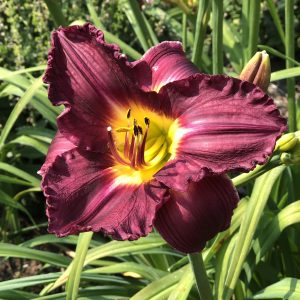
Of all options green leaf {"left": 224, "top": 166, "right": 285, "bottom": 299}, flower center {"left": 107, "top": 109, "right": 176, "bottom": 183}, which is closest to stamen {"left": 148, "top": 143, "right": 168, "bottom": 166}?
flower center {"left": 107, "top": 109, "right": 176, "bottom": 183}

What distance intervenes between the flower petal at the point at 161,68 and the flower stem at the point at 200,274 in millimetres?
285

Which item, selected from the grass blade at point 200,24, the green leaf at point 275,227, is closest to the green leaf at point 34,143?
the grass blade at point 200,24

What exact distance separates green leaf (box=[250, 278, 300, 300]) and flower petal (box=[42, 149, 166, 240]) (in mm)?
562

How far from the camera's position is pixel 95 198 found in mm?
857

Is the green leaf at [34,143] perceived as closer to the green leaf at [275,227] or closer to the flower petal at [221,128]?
the green leaf at [275,227]

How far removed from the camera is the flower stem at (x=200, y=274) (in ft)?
3.12

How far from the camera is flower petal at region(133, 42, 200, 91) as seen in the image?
90 centimetres

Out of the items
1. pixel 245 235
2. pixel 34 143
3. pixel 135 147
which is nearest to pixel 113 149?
pixel 135 147

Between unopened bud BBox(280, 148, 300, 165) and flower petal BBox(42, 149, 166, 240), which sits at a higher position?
flower petal BBox(42, 149, 166, 240)

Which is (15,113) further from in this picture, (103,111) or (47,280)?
(103,111)

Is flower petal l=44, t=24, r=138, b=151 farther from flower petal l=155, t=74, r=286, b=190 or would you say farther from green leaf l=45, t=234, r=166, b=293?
green leaf l=45, t=234, r=166, b=293

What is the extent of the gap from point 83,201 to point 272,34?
2299 mm

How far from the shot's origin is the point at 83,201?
851 millimetres

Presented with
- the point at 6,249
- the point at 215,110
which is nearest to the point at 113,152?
the point at 215,110
